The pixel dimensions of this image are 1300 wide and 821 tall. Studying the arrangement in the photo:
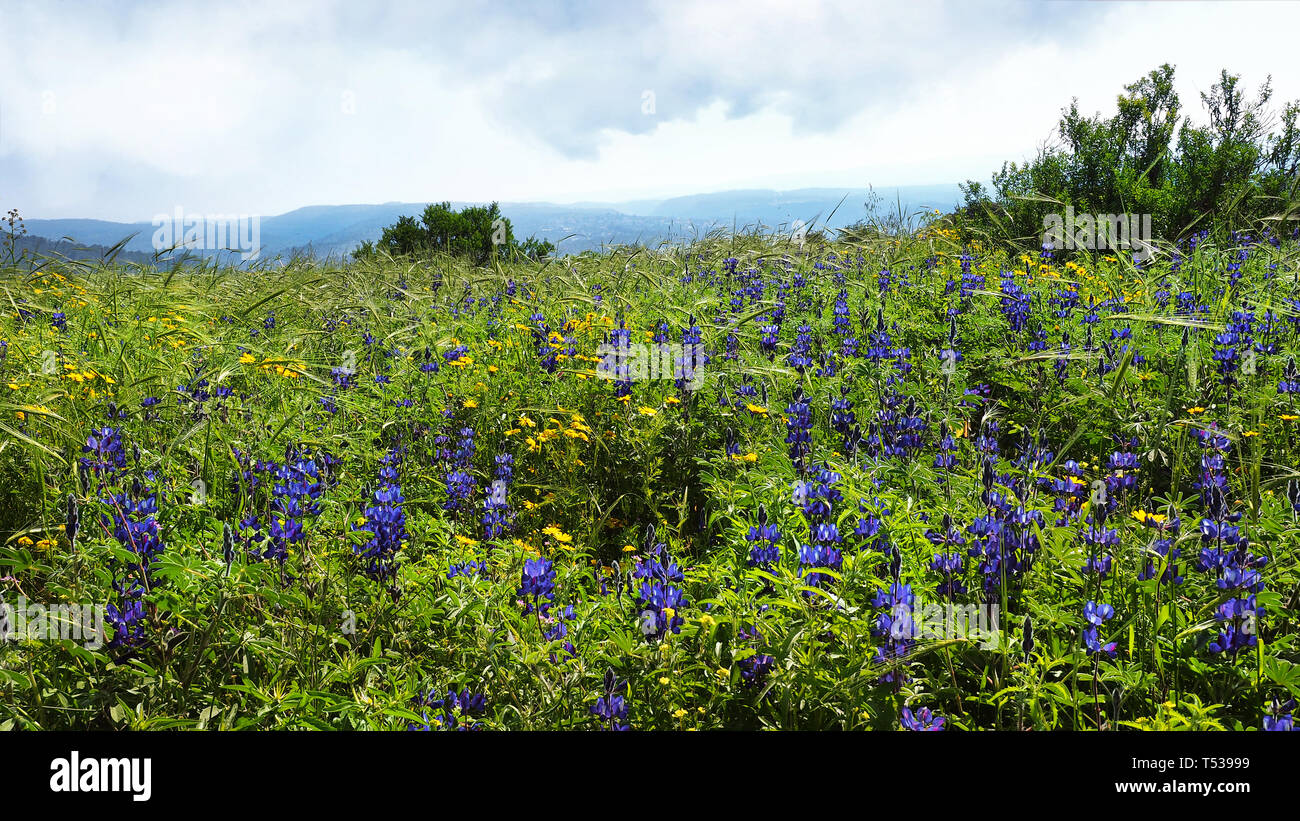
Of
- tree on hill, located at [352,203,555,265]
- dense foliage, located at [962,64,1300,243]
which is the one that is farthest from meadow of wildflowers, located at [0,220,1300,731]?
tree on hill, located at [352,203,555,265]

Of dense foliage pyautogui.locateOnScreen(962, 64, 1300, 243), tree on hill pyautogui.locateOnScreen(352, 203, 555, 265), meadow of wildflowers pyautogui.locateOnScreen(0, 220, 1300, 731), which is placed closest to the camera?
meadow of wildflowers pyautogui.locateOnScreen(0, 220, 1300, 731)

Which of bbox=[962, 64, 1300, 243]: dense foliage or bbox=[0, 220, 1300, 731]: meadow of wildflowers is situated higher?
bbox=[962, 64, 1300, 243]: dense foliage

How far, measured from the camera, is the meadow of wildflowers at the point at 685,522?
1701 millimetres

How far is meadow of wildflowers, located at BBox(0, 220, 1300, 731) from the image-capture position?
5.58 feet

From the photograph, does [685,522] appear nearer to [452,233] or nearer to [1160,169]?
[1160,169]

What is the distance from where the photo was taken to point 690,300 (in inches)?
225

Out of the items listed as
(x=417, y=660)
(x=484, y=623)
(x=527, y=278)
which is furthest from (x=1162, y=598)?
(x=527, y=278)

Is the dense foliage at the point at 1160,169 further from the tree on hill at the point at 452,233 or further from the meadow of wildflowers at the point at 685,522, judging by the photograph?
the tree on hill at the point at 452,233

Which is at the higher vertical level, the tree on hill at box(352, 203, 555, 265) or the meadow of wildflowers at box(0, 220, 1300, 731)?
the tree on hill at box(352, 203, 555, 265)

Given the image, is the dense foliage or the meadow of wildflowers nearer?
the meadow of wildflowers

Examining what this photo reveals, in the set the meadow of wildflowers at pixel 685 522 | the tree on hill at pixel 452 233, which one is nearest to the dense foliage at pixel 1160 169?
the meadow of wildflowers at pixel 685 522

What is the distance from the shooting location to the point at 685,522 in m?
3.24

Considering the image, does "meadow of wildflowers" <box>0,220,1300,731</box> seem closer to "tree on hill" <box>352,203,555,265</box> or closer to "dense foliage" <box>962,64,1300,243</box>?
"dense foliage" <box>962,64,1300,243</box>

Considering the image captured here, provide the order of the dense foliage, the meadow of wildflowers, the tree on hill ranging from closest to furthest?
the meadow of wildflowers, the dense foliage, the tree on hill
